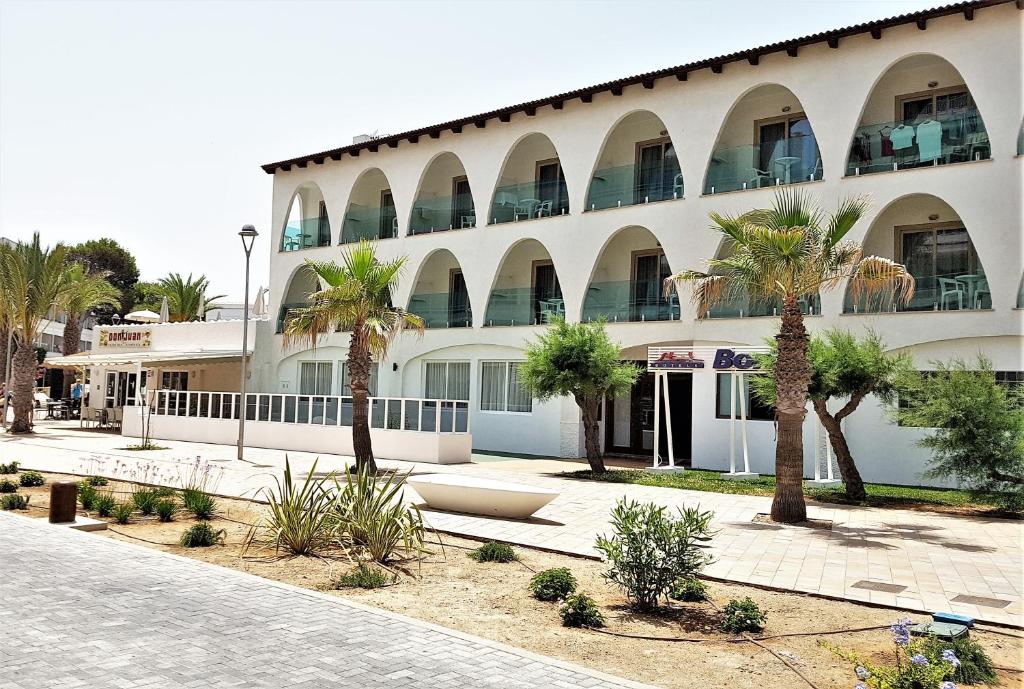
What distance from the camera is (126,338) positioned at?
1538 inches

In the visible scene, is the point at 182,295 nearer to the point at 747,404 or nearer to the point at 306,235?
the point at 306,235

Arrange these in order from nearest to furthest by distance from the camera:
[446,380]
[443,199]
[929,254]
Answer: [929,254]
[446,380]
[443,199]

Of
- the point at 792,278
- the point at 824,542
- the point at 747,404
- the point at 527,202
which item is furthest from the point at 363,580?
the point at 527,202

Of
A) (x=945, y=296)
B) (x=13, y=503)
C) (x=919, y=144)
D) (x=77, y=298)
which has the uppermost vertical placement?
(x=919, y=144)

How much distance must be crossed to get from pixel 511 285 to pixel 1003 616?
23367 millimetres

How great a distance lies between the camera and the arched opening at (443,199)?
101ft

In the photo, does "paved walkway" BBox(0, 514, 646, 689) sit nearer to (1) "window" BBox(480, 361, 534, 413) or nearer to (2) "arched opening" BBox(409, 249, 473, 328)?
(1) "window" BBox(480, 361, 534, 413)

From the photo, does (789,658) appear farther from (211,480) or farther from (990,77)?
(990,77)

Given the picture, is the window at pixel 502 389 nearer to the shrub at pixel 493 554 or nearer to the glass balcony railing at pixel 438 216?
the glass balcony railing at pixel 438 216

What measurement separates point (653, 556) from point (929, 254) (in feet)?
57.6

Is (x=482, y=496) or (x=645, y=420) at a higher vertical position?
(x=645, y=420)

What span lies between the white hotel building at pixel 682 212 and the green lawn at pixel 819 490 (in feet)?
5.99

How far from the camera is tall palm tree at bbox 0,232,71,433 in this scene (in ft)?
102

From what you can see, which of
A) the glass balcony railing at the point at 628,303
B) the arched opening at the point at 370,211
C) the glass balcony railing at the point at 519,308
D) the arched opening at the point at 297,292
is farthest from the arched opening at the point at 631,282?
the arched opening at the point at 297,292
